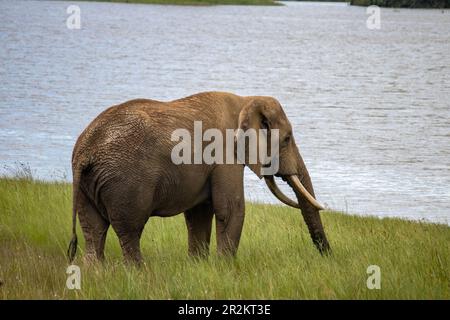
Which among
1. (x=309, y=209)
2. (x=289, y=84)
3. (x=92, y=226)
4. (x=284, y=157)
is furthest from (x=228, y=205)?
(x=289, y=84)

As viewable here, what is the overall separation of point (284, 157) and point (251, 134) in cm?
56

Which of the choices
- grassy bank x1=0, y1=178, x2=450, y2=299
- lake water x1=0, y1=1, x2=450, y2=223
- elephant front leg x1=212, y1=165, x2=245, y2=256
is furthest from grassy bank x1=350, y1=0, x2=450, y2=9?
elephant front leg x1=212, y1=165, x2=245, y2=256

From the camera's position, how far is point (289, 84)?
51.5m

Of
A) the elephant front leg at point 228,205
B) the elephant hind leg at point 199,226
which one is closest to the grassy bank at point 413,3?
the elephant hind leg at point 199,226

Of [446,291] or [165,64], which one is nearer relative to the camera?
[446,291]

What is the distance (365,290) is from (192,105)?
249cm

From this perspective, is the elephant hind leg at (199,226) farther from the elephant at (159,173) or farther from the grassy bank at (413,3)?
the grassy bank at (413,3)

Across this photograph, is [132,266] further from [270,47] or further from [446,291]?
[270,47]

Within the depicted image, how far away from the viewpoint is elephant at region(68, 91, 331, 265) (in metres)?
8.93

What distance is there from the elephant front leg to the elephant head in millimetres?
230

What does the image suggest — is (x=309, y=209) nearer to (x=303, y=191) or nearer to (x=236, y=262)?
(x=303, y=191)

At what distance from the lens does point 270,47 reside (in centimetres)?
8650

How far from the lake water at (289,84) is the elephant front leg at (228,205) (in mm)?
6290

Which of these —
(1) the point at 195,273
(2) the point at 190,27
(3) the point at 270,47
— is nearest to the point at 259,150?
(1) the point at 195,273
